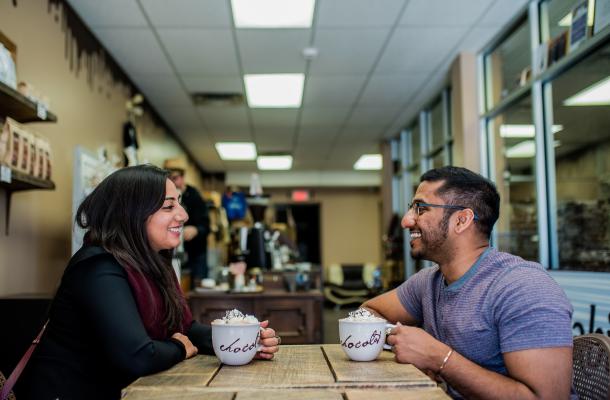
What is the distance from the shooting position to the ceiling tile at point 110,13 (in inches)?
161

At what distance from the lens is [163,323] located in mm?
1638

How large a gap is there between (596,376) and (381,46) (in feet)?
13.3

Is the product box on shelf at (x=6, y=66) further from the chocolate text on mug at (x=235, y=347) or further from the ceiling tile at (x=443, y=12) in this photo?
the ceiling tile at (x=443, y=12)

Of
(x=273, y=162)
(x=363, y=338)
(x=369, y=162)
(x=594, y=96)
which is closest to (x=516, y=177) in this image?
(x=594, y=96)

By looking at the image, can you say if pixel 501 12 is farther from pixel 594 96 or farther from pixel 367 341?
pixel 367 341

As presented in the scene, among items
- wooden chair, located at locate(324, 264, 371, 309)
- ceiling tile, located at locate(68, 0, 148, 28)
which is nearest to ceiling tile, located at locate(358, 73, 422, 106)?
ceiling tile, located at locate(68, 0, 148, 28)

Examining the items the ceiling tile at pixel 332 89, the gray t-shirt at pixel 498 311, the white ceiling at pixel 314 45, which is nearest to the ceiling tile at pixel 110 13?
the white ceiling at pixel 314 45

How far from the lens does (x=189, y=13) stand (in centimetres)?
425

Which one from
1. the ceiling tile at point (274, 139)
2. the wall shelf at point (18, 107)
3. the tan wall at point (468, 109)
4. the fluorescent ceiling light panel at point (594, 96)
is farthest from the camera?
the ceiling tile at point (274, 139)

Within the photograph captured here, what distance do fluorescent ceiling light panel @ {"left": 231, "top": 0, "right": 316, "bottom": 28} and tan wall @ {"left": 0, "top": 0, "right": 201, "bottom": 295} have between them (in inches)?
49.6

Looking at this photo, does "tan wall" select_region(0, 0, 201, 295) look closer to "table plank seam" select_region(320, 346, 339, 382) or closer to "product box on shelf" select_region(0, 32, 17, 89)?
"product box on shelf" select_region(0, 32, 17, 89)

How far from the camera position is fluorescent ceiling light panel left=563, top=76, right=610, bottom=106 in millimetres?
3855

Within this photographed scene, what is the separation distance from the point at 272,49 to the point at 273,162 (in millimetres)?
6200

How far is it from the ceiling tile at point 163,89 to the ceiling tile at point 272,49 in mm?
893
